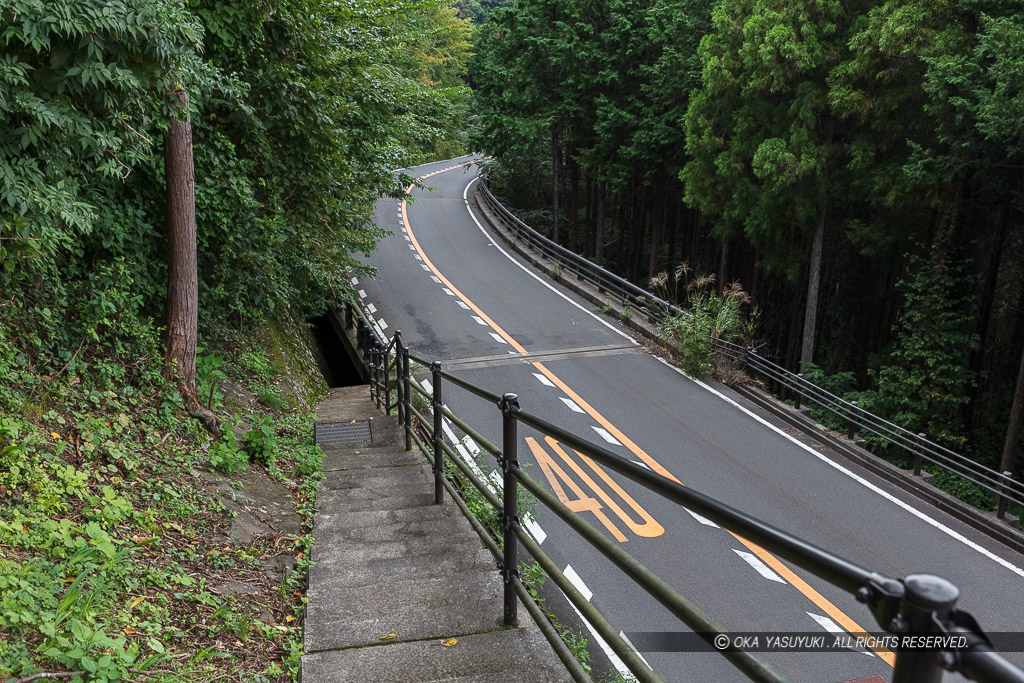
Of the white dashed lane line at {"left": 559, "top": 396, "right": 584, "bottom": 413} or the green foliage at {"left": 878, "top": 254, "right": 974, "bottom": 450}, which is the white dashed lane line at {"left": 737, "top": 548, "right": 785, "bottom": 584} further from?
the green foliage at {"left": 878, "top": 254, "right": 974, "bottom": 450}

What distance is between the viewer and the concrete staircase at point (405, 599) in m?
3.18

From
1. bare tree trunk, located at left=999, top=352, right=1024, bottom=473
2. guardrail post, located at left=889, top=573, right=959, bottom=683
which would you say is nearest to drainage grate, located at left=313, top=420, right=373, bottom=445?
guardrail post, located at left=889, top=573, right=959, bottom=683

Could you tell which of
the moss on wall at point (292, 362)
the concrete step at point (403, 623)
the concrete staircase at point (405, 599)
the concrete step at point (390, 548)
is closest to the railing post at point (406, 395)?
the concrete staircase at point (405, 599)

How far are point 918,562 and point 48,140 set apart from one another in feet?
32.6

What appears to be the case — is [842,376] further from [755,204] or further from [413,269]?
[413,269]

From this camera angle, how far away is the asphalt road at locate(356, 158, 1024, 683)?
7.09 metres

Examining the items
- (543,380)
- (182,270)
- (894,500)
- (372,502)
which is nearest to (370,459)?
(372,502)

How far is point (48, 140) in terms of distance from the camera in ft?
17.2

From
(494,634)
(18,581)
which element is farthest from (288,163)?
(494,634)

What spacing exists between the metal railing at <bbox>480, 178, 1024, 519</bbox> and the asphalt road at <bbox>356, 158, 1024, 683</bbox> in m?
1.00

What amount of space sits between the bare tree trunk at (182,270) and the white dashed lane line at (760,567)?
6231 millimetres

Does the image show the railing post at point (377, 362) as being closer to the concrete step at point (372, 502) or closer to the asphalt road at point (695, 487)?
the asphalt road at point (695, 487)

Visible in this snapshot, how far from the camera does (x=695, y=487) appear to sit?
→ 971cm

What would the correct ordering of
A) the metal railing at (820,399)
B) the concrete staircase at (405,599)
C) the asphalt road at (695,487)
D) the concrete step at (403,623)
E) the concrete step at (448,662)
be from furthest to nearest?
the metal railing at (820,399), the asphalt road at (695,487), the concrete step at (403,623), the concrete staircase at (405,599), the concrete step at (448,662)
